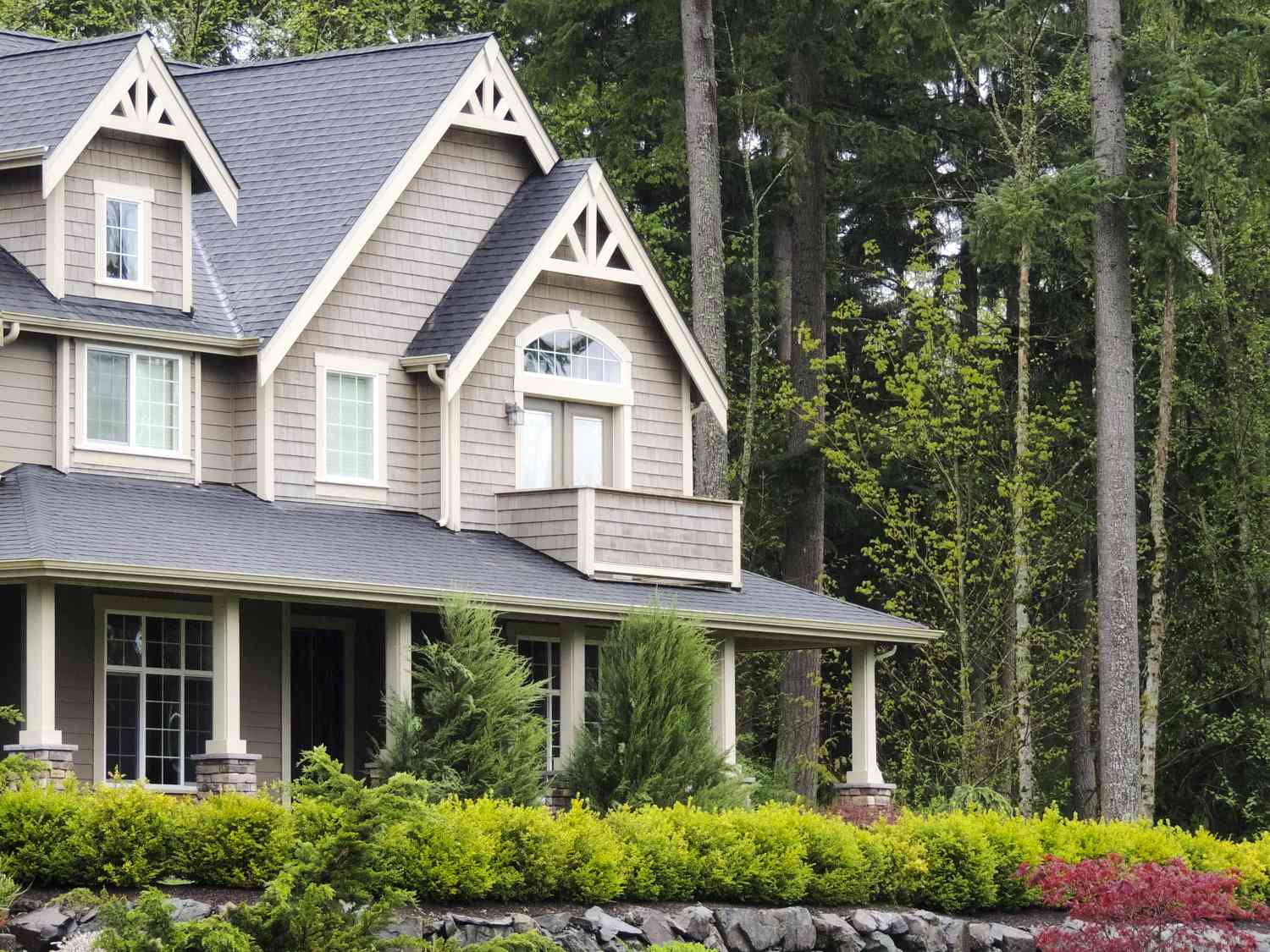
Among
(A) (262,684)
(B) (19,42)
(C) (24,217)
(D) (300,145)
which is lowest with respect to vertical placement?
(A) (262,684)

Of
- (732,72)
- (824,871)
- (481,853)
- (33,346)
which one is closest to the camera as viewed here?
(481,853)

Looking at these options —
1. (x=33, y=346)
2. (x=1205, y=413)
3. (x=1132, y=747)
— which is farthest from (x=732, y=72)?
(x=33, y=346)

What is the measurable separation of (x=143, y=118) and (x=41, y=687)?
7.07 metres

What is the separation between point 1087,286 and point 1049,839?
Result: 17.1 meters

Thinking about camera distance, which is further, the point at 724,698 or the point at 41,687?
the point at 724,698

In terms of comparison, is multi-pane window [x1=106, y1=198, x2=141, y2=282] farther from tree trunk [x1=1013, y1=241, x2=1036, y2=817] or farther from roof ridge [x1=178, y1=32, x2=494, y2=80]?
tree trunk [x1=1013, y1=241, x2=1036, y2=817]

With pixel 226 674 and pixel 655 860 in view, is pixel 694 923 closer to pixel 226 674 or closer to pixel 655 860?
pixel 655 860

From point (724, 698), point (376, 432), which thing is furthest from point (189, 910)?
point (724, 698)

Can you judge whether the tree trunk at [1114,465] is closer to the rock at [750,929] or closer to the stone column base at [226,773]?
the rock at [750,929]

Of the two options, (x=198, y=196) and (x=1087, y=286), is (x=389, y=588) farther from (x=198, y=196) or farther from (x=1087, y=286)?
(x=1087, y=286)

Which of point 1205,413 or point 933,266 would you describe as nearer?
point 1205,413

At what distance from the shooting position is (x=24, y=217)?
949 inches

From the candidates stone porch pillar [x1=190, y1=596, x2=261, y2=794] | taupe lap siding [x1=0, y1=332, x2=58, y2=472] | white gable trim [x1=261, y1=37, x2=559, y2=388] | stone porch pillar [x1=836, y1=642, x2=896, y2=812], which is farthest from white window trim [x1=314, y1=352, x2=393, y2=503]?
stone porch pillar [x1=836, y1=642, x2=896, y2=812]

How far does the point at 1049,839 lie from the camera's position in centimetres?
2416
